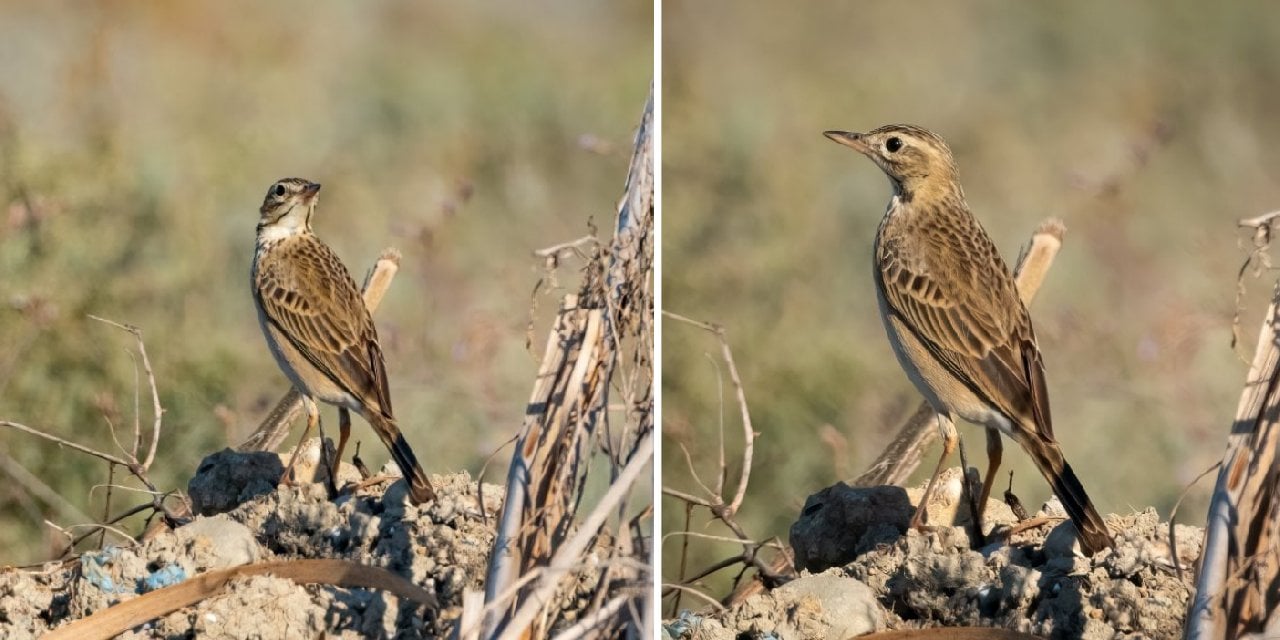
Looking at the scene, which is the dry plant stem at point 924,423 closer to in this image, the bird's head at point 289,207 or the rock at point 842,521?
the rock at point 842,521

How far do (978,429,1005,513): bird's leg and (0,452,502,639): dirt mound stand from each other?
1.32m

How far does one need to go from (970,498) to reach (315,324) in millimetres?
1892

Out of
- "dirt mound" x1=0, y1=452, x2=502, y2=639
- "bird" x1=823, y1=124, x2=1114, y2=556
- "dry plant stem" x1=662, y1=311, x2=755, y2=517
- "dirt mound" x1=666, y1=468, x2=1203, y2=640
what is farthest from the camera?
"dry plant stem" x1=662, y1=311, x2=755, y2=517

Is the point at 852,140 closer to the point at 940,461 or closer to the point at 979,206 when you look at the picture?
the point at 979,206

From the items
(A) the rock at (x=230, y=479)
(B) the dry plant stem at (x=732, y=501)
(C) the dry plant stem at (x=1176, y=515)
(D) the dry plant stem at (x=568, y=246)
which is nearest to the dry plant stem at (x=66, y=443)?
(A) the rock at (x=230, y=479)

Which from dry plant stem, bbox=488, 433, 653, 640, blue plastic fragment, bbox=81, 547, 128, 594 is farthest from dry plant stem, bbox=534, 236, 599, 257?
blue plastic fragment, bbox=81, 547, 128, 594

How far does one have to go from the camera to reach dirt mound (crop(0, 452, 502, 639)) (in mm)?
4156

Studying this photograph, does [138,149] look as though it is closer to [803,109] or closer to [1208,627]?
[803,109]

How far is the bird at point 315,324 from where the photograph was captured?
174 inches

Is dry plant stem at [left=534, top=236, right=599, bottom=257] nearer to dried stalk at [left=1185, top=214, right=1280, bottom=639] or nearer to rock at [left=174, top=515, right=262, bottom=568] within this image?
rock at [left=174, top=515, right=262, bottom=568]

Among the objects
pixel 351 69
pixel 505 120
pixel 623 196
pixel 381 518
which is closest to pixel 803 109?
pixel 623 196

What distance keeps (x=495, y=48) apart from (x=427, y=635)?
1.70 meters

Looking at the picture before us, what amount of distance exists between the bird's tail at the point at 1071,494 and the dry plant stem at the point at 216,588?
1648mm

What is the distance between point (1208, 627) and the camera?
3.62m
